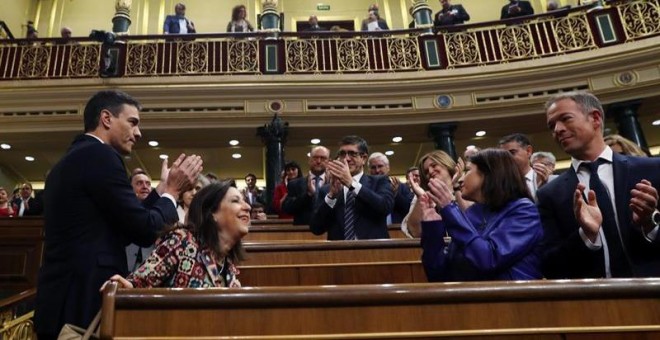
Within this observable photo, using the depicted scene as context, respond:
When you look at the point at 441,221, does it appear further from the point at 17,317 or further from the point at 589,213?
the point at 17,317

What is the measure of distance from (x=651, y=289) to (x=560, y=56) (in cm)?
627

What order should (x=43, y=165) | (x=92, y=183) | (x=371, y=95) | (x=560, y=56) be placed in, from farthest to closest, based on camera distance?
1. (x=43, y=165)
2. (x=371, y=95)
3. (x=560, y=56)
4. (x=92, y=183)

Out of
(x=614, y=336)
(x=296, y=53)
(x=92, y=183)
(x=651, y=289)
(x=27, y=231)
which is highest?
(x=296, y=53)

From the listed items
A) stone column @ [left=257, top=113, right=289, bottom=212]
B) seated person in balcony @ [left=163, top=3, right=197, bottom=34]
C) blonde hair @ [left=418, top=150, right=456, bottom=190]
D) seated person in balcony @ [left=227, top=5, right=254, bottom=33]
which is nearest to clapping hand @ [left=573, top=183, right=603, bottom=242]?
blonde hair @ [left=418, top=150, right=456, bottom=190]

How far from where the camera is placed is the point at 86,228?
5.07ft

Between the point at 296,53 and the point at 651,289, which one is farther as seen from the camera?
the point at 296,53

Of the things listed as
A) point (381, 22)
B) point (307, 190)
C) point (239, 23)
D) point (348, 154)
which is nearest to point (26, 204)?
point (239, 23)

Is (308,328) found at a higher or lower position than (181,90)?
lower

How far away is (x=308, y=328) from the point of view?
1229 millimetres

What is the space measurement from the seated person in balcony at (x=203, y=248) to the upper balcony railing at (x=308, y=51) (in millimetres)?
5633

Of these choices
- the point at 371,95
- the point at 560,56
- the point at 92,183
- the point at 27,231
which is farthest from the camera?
the point at 371,95

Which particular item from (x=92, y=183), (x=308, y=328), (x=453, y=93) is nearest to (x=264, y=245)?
(x=92, y=183)

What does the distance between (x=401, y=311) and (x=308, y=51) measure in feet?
21.2

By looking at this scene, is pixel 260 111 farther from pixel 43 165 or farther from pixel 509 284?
pixel 509 284
